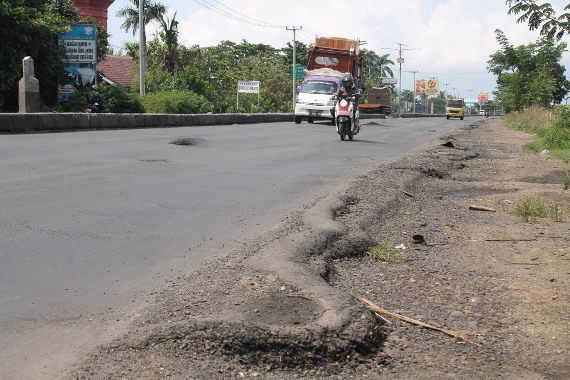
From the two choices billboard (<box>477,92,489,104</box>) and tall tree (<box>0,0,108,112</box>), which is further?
billboard (<box>477,92,489,104</box>)

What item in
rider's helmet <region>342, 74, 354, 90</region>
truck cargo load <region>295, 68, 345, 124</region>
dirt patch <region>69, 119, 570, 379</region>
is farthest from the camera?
truck cargo load <region>295, 68, 345, 124</region>

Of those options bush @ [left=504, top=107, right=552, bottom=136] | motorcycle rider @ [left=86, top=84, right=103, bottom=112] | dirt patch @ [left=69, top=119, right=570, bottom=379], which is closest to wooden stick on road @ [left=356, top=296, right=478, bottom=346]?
dirt patch @ [left=69, top=119, right=570, bottom=379]

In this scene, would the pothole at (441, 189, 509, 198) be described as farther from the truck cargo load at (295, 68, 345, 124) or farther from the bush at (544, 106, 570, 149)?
the truck cargo load at (295, 68, 345, 124)

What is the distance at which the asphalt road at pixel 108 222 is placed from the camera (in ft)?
12.3

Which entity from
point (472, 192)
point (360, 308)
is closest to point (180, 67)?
point (472, 192)

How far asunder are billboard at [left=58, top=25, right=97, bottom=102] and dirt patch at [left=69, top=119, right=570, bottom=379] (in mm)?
23046

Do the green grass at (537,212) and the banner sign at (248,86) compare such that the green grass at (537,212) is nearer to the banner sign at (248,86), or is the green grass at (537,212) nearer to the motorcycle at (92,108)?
the motorcycle at (92,108)

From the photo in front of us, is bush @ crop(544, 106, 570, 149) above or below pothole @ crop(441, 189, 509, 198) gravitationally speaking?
above

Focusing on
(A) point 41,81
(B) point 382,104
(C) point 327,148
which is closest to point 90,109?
(A) point 41,81

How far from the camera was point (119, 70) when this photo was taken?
58.9m

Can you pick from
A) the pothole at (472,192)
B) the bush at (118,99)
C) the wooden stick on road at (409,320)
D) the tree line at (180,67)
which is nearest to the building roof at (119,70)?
the tree line at (180,67)

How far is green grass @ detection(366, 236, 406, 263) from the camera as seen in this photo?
17.8 feet

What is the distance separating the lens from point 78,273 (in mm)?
4695

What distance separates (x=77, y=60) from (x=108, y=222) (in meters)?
23.9
